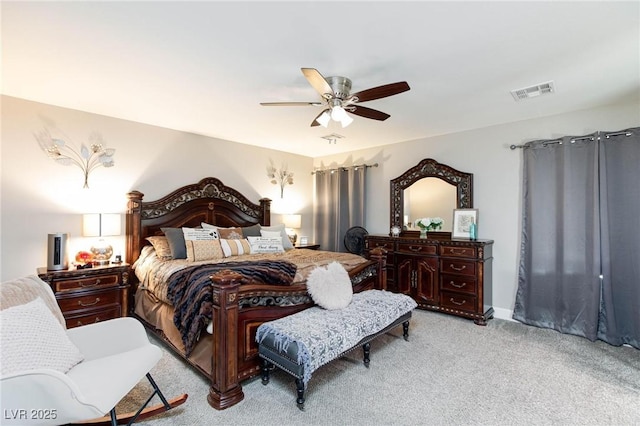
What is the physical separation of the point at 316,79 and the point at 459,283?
10.2 feet

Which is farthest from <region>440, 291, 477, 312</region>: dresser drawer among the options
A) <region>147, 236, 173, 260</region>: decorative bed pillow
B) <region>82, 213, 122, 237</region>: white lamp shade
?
<region>82, 213, 122, 237</region>: white lamp shade

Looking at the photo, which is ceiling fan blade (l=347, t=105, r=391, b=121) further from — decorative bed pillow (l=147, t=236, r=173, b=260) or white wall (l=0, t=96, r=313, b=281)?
white wall (l=0, t=96, r=313, b=281)

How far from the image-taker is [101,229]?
3.38 m

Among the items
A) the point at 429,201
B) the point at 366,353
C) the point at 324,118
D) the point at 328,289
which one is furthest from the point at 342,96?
the point at 429,201

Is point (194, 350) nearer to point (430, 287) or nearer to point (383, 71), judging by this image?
Result: point (383, 71)

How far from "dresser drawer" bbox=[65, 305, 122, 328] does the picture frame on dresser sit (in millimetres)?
4275

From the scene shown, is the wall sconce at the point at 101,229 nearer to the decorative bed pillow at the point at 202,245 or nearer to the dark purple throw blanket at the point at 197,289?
the decorative bed pillow at the point at 202,245

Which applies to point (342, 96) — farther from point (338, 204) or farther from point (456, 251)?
point (338, 204)

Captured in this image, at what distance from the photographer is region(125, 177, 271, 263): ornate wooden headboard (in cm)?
383

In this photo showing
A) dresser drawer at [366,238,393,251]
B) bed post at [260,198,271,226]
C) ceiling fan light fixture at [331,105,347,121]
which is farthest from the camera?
bed post at [260,198,271,226]

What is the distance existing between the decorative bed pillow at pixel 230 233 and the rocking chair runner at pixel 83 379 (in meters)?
2.10

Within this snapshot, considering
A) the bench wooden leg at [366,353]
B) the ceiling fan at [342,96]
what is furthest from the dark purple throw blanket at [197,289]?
the ceiling fan at [342,96]

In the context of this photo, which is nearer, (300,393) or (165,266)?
(300,393)

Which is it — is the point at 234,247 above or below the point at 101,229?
below
